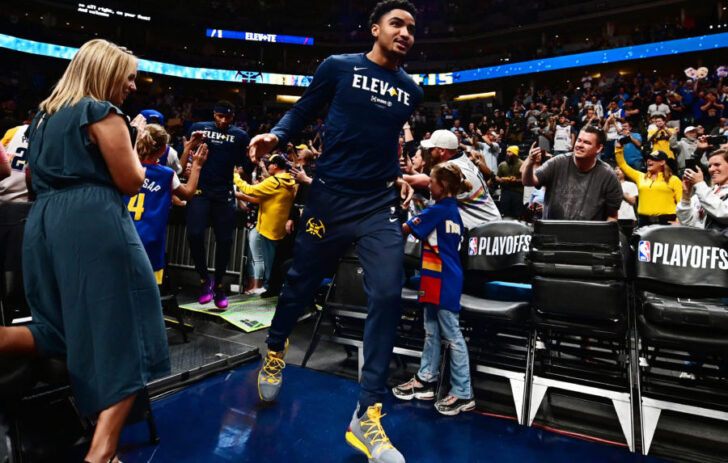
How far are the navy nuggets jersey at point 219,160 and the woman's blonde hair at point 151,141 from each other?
1.14 metres

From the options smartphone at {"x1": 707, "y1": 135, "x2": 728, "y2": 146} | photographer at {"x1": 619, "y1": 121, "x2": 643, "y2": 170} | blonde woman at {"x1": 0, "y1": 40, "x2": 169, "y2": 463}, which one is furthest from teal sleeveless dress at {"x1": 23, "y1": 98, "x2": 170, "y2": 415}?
photographer at {"x1": 619, "y1": 121, "x2": 643, "y2": 170}

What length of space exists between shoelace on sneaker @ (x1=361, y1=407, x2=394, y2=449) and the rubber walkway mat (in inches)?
91.2

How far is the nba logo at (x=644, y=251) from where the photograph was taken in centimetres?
258

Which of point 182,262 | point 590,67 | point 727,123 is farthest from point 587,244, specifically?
point 590,67

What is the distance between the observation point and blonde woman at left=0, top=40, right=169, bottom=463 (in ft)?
4.96

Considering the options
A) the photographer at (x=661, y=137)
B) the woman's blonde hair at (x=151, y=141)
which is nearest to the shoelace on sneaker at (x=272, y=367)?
the woman's blonde hair at (x=151, y=141)

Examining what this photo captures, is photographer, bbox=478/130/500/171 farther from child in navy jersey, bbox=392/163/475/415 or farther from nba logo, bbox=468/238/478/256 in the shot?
child in navy jersey, bbox=392/163/475/415

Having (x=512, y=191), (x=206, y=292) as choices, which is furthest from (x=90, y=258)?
(x=512, y=191)

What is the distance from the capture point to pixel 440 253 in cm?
277

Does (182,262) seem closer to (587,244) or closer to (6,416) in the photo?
(6,416)

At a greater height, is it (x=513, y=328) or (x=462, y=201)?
(x=462, y=201)

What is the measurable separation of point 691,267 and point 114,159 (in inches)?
117

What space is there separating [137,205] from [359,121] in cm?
200

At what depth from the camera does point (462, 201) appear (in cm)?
373
